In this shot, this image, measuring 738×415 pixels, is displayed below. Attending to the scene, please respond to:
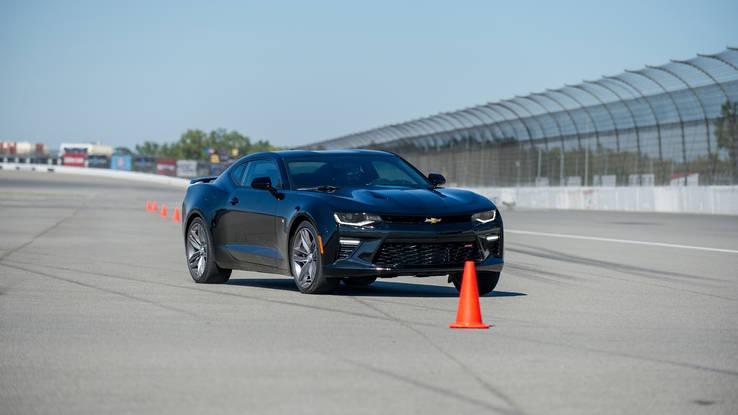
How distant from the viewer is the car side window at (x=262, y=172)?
504 inches

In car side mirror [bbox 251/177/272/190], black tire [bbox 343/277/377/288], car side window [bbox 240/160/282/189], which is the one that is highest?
car side window [bbox 240/160/282/189]

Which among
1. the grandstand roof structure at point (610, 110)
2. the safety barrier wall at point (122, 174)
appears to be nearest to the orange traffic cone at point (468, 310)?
the grandstand roof structure at point (610, 110)

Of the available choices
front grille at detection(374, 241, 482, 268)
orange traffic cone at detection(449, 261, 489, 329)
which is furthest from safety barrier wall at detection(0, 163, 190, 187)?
orange traffic cone at detection(449, 261, 489, 329)

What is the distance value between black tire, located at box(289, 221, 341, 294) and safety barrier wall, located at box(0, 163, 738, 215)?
25.8 meters

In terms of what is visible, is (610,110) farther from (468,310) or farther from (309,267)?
(468,310)

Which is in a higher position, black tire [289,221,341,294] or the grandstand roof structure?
the grandstand roof structure

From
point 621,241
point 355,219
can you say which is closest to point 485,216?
point 355,219

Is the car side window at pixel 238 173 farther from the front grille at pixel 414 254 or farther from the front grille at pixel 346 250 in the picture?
the front grille at pixel 414 254

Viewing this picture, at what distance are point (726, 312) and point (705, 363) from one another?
10.1 feet

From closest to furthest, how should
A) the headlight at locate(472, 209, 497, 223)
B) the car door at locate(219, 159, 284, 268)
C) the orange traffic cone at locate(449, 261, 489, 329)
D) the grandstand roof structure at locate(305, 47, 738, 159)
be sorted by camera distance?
the orange traffic cone at locate(449, 261, 489, 329) < the headlight at locate(472, 209, 497, 223) < the car door at locate(219, 159, 284, 268) < the grandstand roof structure at locate(305, 47, 738, 159)

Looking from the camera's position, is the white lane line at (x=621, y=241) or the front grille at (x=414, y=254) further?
the white lane line at (x=621, y=241)

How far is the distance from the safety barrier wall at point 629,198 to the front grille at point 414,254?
84.5 ft

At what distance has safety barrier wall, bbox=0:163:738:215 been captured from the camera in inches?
1436

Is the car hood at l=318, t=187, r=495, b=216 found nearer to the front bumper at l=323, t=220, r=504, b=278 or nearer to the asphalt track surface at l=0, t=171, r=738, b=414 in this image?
the front bumper at l=323, t=220, r=504, b=278
